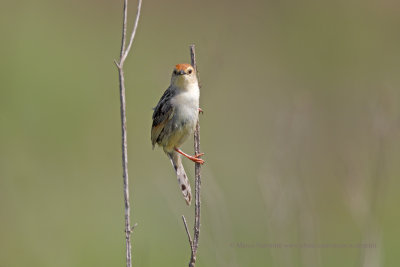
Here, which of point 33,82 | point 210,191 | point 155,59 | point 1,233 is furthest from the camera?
point 155,59

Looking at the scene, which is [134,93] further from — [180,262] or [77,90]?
[180,262]

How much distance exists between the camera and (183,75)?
16.2 feet

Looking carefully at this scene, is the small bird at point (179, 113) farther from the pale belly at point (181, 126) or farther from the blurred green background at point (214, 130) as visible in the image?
the blurred green background at point (214, 130)

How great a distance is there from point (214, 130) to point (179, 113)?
5.65m

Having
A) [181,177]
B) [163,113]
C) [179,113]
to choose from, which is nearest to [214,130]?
[181,177]

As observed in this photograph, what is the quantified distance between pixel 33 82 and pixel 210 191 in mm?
6476

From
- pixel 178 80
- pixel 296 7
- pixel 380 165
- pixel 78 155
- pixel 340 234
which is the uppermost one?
pixel 296 7

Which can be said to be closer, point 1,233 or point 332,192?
point 1,233

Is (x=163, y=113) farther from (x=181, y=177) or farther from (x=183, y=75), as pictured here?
(x=181, y=177)

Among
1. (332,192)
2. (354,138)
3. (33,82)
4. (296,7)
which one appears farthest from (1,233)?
(296,7)

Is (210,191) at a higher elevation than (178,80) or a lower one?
lower

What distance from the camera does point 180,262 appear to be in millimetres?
7641

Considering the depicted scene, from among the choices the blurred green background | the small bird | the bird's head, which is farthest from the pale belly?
the blurred green background

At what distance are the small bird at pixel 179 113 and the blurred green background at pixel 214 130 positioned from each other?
1.20 ft
